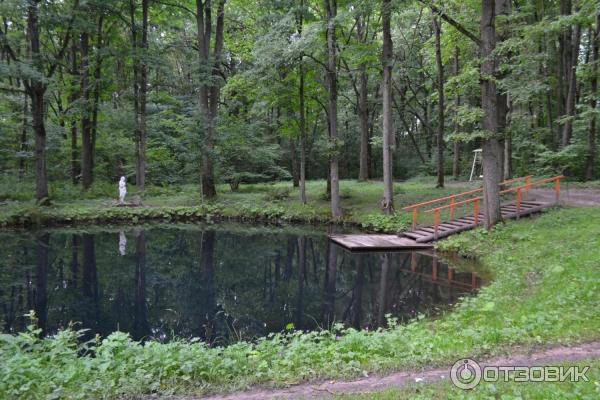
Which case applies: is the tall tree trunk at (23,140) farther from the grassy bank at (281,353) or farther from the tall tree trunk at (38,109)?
the grassy bank at (281,353)

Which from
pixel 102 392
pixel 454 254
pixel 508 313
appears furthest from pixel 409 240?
pixel 102 392

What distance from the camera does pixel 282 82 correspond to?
808 inches

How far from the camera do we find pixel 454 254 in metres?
13.5

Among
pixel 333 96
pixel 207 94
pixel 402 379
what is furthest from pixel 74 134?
pixel 402 379

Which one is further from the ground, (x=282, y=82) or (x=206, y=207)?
(x=282, y=82)

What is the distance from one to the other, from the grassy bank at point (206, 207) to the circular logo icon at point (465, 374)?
41.0ft

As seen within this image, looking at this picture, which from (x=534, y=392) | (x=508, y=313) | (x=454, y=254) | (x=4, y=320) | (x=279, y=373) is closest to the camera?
(x=534, y=392)

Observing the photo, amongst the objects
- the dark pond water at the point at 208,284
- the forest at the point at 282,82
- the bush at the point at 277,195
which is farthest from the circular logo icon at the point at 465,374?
the bush at the point at 277,195

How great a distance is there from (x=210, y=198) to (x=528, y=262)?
1604cm

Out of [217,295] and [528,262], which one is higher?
[528,262]

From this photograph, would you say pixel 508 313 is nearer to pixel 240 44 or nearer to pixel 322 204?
pixel 322 204

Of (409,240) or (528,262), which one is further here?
(409,240)

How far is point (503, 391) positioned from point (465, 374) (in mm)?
523

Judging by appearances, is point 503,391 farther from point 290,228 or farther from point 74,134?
point 74,134
